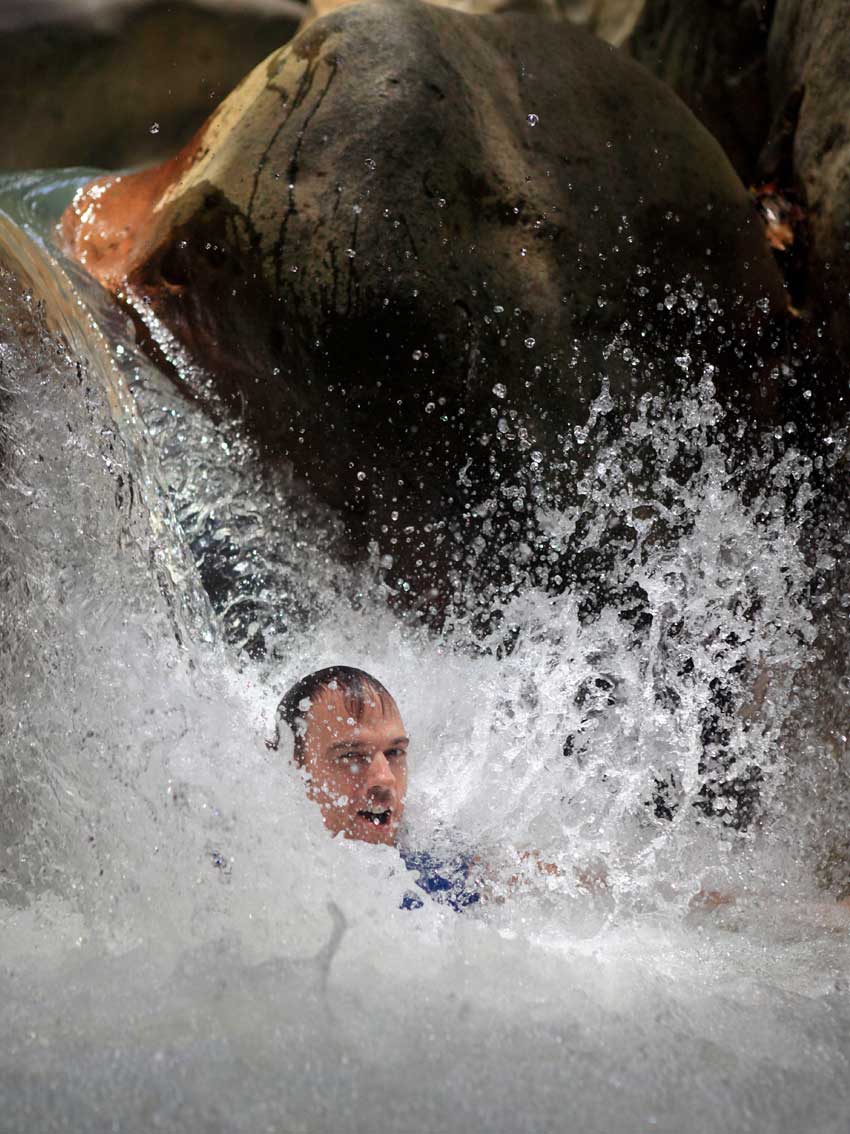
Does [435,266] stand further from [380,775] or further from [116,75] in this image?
[116,75]

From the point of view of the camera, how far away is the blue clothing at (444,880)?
52.6 inches

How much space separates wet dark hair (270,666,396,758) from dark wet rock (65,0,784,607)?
529mm

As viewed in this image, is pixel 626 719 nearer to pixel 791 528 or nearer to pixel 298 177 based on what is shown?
pixel 791 528

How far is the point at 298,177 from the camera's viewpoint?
2.23 m

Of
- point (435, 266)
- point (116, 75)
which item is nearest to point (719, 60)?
point (435, 266)

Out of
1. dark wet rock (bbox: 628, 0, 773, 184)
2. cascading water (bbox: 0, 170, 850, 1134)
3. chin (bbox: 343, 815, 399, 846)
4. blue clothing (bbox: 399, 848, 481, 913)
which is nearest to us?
cascading water (bbox: 0, 170, 850, 1134)

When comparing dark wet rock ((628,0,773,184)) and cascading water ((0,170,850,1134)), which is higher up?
dark wet rock ((628,0,773,184))

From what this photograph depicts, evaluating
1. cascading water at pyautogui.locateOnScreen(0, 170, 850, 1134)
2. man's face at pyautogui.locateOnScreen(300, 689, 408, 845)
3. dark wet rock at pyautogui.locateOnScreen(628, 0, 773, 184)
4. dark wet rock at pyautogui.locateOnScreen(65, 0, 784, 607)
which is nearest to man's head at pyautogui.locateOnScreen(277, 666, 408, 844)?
man's face at pyautogui.locateOnScreen(300, 689, 408, 845)

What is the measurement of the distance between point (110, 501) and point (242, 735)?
472 millimetres

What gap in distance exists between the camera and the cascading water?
1021 mm

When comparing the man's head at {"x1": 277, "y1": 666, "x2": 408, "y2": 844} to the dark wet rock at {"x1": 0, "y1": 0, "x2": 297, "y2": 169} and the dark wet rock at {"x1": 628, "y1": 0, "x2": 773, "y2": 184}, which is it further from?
the dark wet rock at {"x1": 0, "y1": 0, "x2": 297, "y2": 169}

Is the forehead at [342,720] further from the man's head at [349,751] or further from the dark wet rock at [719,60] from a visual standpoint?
the dark wet rock at [719,60]

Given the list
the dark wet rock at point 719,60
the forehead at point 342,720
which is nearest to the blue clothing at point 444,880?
the forehead at point 342,720

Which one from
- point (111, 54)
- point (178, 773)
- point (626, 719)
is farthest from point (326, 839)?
point (111, 54)
